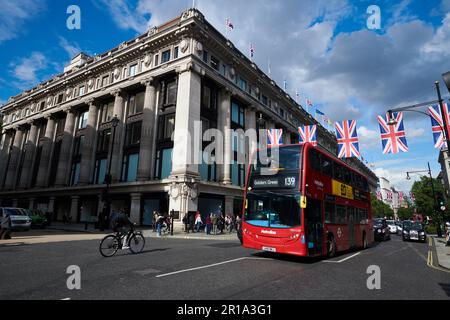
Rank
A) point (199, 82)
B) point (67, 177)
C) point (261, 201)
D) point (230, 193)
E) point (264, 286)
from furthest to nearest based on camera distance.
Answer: point (67, 177) → point (230, 193) → point (199, 82) → point (261, 201) → point (264, 286)

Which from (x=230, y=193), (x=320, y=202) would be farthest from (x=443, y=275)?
(x=230, y=193)

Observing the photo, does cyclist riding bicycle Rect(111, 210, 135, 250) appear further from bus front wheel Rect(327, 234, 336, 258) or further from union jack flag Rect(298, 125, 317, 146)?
union jack flag Rect(298, 125, 317, 146)

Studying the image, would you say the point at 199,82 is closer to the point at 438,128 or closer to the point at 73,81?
the point at 438,128

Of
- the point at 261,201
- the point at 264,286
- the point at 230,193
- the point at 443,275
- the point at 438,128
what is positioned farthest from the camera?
the point at 230,193

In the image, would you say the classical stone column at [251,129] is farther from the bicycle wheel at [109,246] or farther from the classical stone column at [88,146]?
the bicycle wheel at [109,246]

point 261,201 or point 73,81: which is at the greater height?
Result: point 73,81

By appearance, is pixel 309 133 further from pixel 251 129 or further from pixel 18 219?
pixel 18 219

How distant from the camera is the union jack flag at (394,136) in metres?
15.7

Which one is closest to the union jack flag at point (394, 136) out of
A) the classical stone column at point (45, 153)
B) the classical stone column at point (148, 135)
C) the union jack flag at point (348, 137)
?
the union jack flag at point (348, 137)

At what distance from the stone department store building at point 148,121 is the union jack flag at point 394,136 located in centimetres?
1546

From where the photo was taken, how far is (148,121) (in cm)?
2934

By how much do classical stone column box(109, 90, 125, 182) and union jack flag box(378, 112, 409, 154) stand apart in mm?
26575
